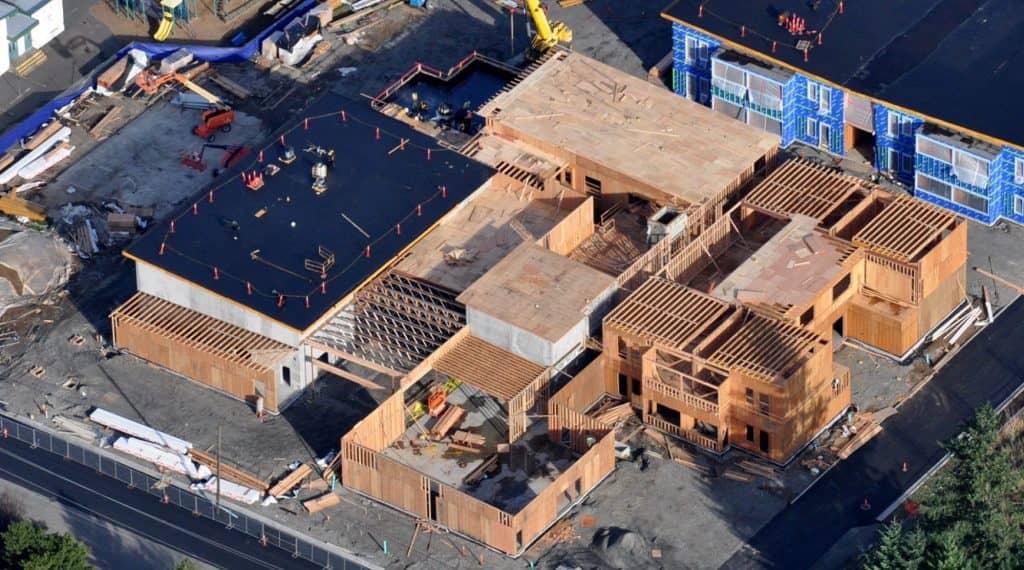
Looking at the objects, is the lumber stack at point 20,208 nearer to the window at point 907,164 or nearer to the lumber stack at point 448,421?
the lumber stack at point 448,421

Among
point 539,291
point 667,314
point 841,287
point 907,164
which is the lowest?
point 907,164

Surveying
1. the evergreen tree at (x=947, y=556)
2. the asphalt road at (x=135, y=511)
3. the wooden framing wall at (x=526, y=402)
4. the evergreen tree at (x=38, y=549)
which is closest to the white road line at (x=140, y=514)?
the asphalt road at (x=135, y=511)

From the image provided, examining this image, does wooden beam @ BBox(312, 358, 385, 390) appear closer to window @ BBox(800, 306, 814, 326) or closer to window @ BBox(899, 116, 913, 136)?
window @ BBox(800, 306, 814, 326)

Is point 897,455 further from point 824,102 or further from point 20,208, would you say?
point 20,208

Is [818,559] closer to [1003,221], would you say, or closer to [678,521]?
[678,521]

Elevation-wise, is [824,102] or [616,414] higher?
[824,102]

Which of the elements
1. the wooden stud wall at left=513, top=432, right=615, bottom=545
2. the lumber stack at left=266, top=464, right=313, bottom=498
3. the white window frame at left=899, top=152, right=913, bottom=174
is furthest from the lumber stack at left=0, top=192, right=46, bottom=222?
the white window frame at left=899, top=152, right=913, bottom=174

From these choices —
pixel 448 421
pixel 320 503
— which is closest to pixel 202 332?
pixel 320 503
